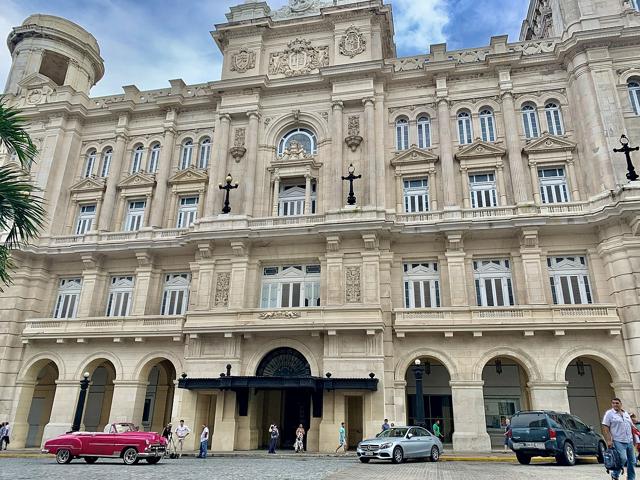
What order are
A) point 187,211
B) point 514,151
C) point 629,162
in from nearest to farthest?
point 629,162 → point 514,151 → point 187,211

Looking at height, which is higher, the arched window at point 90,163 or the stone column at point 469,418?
the arched window at point 90,163

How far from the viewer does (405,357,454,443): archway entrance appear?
95.5ft

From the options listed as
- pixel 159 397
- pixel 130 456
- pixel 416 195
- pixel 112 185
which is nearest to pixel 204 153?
pixel 112 185

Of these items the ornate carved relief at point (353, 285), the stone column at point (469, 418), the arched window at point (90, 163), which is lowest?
the stone column at point (469, 418)

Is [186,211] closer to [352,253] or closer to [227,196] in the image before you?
[227,196]

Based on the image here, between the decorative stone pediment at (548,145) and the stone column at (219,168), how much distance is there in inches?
748

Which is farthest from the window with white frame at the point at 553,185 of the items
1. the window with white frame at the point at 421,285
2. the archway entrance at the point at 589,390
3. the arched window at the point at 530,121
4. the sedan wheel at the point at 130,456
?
the sedan wheel at the point at 130,456

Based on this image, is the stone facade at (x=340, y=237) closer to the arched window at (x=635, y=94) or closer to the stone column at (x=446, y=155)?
the stone column at (x=446, y=155)

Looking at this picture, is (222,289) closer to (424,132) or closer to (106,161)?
(106,161)

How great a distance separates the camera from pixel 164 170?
3350 cm

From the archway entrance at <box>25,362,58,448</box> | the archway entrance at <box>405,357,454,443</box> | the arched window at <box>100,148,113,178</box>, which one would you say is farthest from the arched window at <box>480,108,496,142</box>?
the archway entrance at <box>25,362,58,448</box>

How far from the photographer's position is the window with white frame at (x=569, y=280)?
2575cm

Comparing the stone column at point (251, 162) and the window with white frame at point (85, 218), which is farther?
the window with white frame at point (85, 218)

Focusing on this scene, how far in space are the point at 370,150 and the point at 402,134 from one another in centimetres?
333
